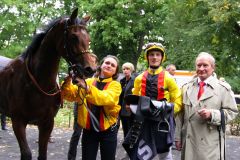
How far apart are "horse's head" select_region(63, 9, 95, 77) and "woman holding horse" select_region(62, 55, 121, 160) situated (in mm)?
279

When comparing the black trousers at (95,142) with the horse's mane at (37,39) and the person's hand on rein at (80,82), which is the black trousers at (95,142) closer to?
the person's hand on rein at (80,82)

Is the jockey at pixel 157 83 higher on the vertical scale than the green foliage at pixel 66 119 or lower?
higher

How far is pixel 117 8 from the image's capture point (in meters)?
25.6

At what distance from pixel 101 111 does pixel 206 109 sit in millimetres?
1125

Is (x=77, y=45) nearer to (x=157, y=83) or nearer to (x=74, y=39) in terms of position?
(x=74, y=39)

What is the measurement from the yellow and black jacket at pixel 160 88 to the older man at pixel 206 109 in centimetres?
12

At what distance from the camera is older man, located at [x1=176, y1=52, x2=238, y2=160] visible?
12.0 feet

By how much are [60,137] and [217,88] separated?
6977 mm

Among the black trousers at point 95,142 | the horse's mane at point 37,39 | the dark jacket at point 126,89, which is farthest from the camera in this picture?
the dark jacket at point 126,89

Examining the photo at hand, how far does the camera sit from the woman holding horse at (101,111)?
391cm

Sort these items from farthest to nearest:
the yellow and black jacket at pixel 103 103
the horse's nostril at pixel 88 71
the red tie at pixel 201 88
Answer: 1. the yellow and black jacket at pixel 103 103
2. the red tie at pixel 201 88
3. the horse's nostril at pixel 88 71

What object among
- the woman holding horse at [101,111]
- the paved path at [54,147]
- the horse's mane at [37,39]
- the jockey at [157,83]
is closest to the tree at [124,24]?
the paved path at [54,147]

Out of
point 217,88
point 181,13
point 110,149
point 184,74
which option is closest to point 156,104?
point 217,88

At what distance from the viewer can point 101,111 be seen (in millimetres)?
4051
